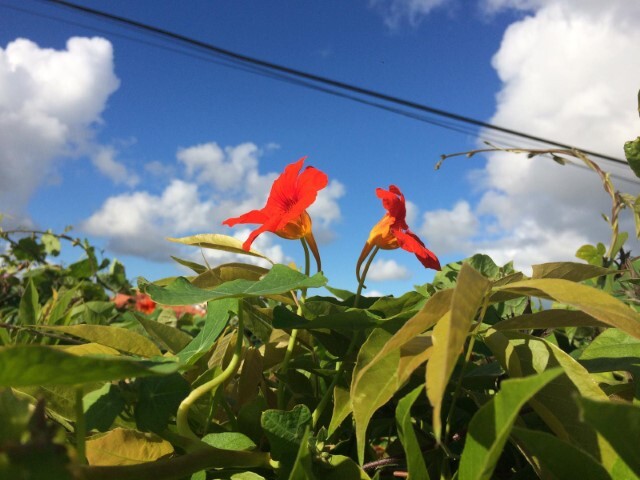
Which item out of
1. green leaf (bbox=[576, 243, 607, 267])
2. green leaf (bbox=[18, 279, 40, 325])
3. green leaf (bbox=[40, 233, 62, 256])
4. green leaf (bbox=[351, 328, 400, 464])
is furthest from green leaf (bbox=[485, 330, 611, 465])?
green leaf (bbox=[40, 233, 62, 256])

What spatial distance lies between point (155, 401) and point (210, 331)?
0.35 ft

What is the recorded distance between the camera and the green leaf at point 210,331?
55cm

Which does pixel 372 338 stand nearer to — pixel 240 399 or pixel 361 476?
pixel 361 476

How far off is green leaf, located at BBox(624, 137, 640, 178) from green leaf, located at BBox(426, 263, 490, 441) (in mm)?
412

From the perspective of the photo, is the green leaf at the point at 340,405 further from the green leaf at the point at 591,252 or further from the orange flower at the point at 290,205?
the green leaf at the point at 591,252

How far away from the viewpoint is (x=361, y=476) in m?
0.46

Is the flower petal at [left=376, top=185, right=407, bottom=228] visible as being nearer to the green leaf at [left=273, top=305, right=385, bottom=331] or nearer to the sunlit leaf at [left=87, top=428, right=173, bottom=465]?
the green leaf at [left=273, top=305, right=385, bottom=331]

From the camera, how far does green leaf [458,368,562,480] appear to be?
1.04 ft

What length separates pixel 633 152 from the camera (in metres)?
0.69

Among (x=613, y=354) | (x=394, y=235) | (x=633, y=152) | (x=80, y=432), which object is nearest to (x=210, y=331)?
(x=80, y=432)

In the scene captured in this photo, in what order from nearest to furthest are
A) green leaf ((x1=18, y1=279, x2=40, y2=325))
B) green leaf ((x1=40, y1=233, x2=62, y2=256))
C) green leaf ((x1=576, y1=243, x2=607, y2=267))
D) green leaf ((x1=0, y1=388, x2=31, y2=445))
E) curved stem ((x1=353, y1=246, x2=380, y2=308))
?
1. green leaf ((x1=0, y1=388, x2=31, y2=445))
2. curved stem ((x1=353, y1=246, x2=380, y2=308))
3. green leaf ((x1=18, y1=279, x2=40, y2=325))
4. green leaf ((x1=576, y1=243, x2=607, y2=267))
5. green leaf ((x1=40, y1=233, x2=62, y2=256))

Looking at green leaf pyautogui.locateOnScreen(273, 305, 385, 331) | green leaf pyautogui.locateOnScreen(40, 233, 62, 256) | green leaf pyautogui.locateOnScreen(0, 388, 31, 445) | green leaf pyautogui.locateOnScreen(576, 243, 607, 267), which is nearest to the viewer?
green leaf pyautogui.locateOnScreen(0, 388, 31, 445)

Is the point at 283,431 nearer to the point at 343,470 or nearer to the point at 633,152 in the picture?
the point at 343,470

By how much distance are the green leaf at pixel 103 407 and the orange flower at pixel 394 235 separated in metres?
0.39
